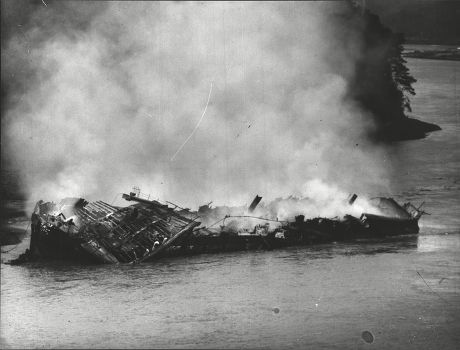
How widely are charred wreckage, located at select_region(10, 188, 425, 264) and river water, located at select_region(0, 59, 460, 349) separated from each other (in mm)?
531

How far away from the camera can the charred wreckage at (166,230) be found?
2262 centimetres

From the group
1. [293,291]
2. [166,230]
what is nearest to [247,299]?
[293,291]

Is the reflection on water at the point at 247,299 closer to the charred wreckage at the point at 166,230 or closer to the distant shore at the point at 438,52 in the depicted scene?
the charred wreckage at the point at 166,230

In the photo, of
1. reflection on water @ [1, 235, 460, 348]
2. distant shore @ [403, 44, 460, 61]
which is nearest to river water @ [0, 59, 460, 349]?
reflection on water @ [1, 235, 460, 348]

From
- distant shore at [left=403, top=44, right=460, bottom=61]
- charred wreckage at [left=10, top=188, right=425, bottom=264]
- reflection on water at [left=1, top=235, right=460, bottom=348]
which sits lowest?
reflection on water at [left=1, top=235, right=460, bottom=348]

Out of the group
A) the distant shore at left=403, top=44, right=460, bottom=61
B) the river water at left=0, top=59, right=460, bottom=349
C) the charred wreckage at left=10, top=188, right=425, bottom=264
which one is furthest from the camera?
the charred wreckage at left=10, top=188, right=425, bottom=264

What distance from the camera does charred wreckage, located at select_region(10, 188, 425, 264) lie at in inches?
891

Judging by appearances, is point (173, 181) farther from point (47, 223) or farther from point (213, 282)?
point (213, 282)

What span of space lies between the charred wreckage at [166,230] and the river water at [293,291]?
531 mm

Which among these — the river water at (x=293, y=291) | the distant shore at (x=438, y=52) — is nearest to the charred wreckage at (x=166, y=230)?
the river water at (x=293, y=291)

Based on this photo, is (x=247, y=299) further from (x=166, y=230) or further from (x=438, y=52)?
(x=438, y=52)

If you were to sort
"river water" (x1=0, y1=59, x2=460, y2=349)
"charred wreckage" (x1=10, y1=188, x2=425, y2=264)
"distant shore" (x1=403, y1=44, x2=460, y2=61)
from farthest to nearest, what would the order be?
"charred wreckage" (x1=10, y1=188, x2=425, y2=264) < "distant shore" (x1=403, y1=44, x2=460, y2=61) < "river water" (x1=0, y1=59, x2=460, y2=349)

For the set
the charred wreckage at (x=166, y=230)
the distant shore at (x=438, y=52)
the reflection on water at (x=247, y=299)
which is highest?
the distant shore at (x=438, y=52)

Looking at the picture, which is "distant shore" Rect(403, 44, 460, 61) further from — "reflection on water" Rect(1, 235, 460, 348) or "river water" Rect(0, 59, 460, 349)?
"reflection on water" Rect(1, 235, 460, 348)
